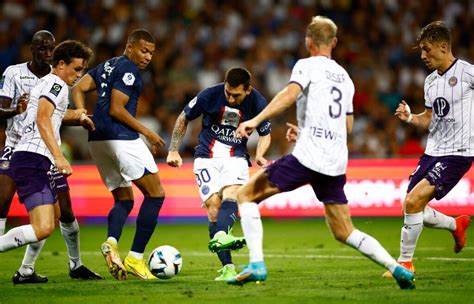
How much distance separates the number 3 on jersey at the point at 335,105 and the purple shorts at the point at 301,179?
21.3 inches

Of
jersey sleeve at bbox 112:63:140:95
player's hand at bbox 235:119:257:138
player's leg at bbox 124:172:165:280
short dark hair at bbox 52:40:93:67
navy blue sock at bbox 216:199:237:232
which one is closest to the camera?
player's hand at bbox 235:119:257:138

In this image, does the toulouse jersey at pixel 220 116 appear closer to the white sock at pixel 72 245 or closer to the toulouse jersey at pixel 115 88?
the toulouse jersey at pixel 115 88

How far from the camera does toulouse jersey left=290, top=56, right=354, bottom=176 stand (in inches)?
328

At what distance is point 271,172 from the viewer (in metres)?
8.44

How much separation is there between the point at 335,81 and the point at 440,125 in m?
2.17

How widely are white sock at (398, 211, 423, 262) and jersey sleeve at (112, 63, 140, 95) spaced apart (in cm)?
332

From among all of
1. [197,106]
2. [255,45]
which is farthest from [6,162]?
[255,45]

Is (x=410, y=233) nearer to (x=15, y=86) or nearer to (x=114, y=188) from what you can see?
(x=114, y=188)

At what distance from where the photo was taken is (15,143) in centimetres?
1022

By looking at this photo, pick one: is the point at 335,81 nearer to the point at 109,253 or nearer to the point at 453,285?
the point at 453,285

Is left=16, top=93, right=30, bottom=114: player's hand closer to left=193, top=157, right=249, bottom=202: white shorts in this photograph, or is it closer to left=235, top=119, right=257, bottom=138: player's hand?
left=193, top=157, right=249, bottom=202: white shorts

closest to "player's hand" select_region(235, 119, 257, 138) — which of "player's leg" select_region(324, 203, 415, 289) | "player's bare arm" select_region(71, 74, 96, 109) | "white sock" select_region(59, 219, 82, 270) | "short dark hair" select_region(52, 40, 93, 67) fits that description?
"player's leg" select_region(324, 203, 415, 289)

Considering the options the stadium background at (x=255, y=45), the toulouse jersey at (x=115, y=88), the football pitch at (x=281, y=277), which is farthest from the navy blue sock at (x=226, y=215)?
the stadium background at (x=255, y=45)

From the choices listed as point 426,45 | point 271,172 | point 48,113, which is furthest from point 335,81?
point 48,113
